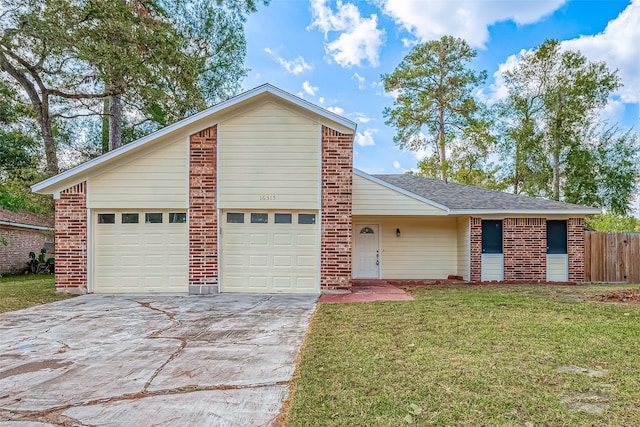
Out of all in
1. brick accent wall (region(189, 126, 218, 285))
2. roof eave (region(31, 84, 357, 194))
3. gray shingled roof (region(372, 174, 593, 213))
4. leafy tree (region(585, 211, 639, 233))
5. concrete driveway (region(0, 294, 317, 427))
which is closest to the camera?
concrete driveway (region(0, 294, 317, 427))

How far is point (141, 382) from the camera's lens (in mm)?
3393

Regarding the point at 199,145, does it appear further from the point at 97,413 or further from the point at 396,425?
the point at 396,425

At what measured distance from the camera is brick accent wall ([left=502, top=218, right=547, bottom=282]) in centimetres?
1107

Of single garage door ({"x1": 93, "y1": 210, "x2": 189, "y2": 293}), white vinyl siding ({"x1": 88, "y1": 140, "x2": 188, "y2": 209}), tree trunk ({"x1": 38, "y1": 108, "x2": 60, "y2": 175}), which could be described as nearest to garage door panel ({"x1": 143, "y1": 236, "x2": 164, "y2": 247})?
single garage door ({"x1": 93, "y1": 210, "x2": 189, "y2": 293})

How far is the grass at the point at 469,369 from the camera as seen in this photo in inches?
105

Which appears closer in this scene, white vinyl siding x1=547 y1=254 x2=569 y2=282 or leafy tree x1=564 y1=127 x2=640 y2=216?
white vinyl siding x1=547 y1=254 x2=569 y2=282

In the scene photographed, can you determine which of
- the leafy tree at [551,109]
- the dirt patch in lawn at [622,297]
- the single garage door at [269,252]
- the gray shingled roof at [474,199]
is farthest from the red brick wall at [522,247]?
the leafy tree at [551,109]

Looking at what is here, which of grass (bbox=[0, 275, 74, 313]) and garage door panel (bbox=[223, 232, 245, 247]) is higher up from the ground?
garage door panel (bbox=[223, 232, 245, 247])

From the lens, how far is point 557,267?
11148 mm

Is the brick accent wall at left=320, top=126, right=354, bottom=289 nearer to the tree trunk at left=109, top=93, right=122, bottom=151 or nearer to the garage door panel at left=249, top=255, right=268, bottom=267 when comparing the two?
the garage door panel at left=249, top=255, right=268, bottom=267

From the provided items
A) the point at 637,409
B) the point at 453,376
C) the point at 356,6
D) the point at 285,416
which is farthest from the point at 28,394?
the point at 356,6

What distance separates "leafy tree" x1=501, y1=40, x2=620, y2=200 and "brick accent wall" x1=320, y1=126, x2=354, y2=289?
16679 mm

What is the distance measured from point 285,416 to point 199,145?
297 inches

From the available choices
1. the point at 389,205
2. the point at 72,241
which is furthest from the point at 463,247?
the point at 72,241
